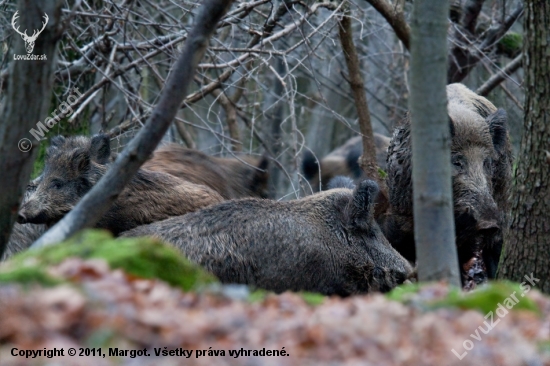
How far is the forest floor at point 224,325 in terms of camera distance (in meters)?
3.17

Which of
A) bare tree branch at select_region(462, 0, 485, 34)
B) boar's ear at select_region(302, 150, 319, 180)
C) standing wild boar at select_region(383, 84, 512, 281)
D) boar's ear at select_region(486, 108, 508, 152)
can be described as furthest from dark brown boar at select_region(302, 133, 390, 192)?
boar's ear at select_region(486, 108, 508, 152)

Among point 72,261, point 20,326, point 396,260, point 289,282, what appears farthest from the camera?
point 396,260

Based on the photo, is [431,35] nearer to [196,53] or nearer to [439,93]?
[439,93]

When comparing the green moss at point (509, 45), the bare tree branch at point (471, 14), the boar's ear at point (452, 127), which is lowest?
the boar's ear at point (452, 127)

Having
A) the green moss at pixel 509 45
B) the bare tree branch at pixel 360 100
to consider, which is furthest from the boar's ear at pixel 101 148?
the green moss at pixel 509 45

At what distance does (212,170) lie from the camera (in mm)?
10117

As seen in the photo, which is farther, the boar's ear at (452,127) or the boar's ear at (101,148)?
the boar's ear at (101,148)

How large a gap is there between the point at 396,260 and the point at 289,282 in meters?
1.27

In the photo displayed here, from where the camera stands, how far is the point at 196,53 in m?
5.01

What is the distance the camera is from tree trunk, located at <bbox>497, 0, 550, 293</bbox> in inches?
233

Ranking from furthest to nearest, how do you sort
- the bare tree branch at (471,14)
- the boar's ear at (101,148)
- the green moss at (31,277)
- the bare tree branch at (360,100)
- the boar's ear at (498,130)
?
the bare tree branch at (471,14) → the bare tree branch at (360,100) → the boar's ear at (101,148) → the boar's ear at (498,130) → the green moss at (31,277)

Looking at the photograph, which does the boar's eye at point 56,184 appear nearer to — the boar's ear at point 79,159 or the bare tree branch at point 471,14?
the boar's ear at point 79,159

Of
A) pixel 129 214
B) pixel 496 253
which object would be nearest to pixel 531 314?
pixel 496 253

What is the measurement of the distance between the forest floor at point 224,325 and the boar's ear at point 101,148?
4251 mm
